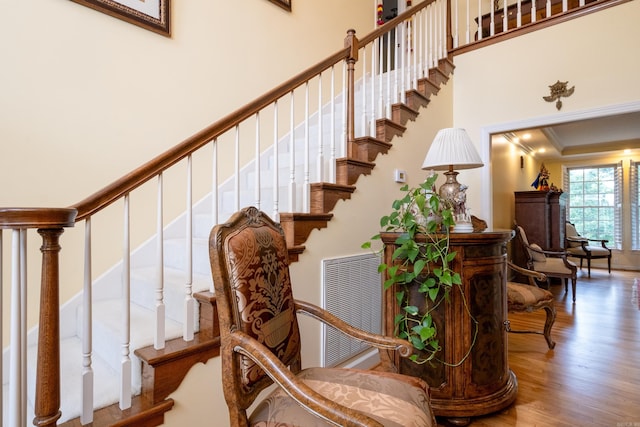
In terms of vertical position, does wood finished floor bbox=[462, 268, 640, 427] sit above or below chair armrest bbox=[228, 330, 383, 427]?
below

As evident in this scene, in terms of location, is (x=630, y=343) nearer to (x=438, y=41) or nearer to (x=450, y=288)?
(x=450, y=288)

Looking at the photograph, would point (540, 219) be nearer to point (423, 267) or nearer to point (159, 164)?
point (423, 267)

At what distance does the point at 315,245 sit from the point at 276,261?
0.75m

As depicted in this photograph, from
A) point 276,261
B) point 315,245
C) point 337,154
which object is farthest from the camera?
point 337,154

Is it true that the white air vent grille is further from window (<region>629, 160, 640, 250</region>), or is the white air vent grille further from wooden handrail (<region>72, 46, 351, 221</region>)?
window (<region>629, 160, 640, 250</region>)

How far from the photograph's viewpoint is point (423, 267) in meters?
1.85

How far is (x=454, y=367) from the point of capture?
6.00 ft

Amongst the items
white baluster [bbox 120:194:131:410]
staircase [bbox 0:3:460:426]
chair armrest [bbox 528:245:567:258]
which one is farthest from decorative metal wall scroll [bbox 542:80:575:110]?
white baluster [bbox 120:194:131:410]

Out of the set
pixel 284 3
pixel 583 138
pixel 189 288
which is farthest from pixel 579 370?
pixel 583 138

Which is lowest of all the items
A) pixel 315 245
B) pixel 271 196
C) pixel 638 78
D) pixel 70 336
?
pixel 70 336

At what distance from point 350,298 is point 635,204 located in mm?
7746

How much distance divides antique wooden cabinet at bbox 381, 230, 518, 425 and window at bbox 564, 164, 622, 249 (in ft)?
24.2

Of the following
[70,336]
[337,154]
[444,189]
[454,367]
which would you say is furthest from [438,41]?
[70,336]

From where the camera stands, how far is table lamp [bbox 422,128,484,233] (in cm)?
201
